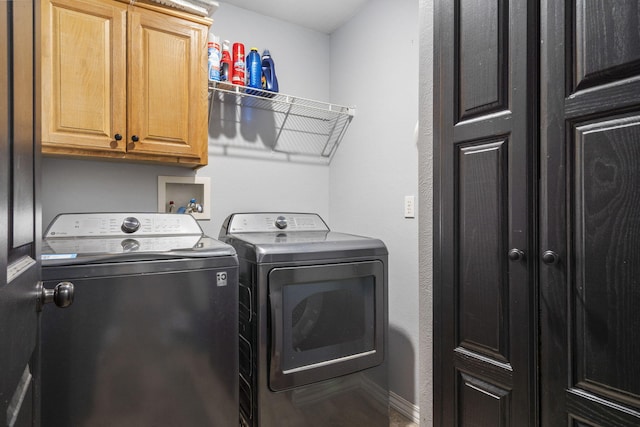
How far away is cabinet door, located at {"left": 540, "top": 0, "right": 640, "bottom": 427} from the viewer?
0.67 meters

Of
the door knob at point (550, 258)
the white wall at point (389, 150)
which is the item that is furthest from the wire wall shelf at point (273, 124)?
the door knob at point (550, 258)

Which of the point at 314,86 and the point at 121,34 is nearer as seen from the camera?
the point at 121,34

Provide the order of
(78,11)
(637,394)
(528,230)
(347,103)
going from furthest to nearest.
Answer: (347,103)
(78,11)
(528,230)
(637,394)

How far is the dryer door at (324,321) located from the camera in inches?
60.1

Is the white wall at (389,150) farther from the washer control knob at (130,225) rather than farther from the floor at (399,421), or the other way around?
the washer control knob at (130,225)

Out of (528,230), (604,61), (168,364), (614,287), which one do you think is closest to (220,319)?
(168,364)

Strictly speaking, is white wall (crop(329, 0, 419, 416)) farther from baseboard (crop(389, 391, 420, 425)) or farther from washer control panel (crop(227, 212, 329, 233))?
washer control panel (crop(227, 212, 329, 233))

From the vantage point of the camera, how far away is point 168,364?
4.30ft

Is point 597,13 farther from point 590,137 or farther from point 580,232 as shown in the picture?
point 580,232

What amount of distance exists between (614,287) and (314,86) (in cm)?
235

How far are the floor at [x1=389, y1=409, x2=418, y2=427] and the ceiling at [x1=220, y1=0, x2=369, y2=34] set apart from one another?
8.62ft

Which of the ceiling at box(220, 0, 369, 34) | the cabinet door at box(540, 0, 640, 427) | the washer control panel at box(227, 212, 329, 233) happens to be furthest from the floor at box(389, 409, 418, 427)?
the ceiling at box(220, 0, 369, 34)

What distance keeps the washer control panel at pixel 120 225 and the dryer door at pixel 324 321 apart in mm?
681

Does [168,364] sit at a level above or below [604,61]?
below
